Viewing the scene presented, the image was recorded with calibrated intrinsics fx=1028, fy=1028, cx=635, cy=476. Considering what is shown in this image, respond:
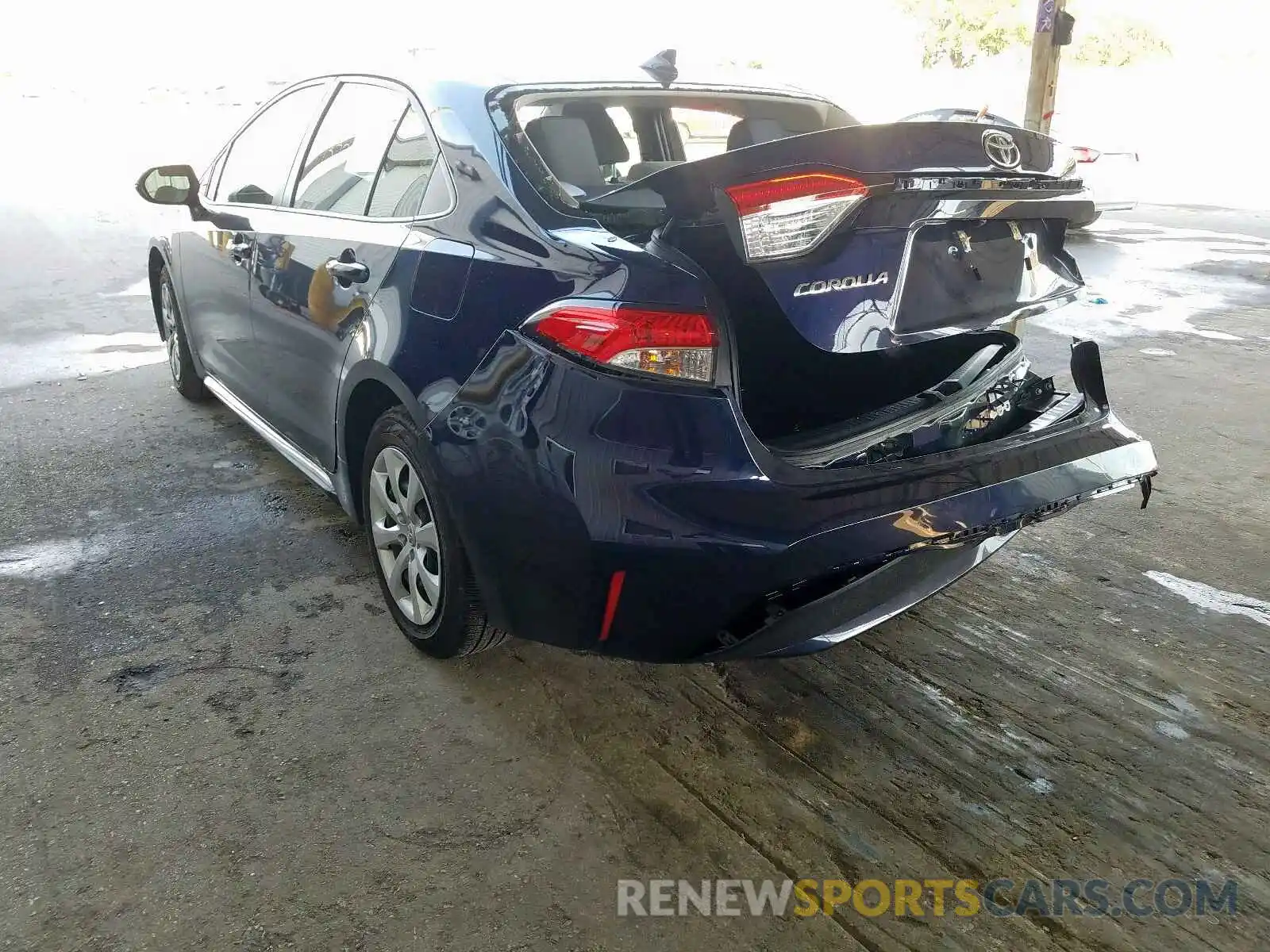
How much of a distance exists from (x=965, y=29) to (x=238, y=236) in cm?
3841

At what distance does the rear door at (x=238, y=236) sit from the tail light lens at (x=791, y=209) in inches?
81.4

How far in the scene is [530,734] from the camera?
2.65 metres

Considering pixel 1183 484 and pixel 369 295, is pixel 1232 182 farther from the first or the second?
pixel 369 295

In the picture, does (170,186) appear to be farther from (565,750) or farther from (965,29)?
(965,29)

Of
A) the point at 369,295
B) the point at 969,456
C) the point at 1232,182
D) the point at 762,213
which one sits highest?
the point at 762,213

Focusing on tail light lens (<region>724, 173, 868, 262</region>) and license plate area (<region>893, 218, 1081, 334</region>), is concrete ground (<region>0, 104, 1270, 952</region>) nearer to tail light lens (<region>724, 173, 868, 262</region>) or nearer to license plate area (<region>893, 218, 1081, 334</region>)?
license plate area (<region>893, 218, 1081, 334</region>)

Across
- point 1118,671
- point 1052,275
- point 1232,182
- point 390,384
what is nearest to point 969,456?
point 1052,275

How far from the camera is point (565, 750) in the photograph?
2.59 meters

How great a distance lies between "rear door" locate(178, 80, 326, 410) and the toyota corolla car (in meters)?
0.68

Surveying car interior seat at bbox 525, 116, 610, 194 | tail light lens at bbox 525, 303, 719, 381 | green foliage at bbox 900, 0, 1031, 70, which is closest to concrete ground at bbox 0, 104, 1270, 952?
tail light lens at bbox 525, 303, 719, 381

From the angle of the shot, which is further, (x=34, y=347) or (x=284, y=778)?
(x=34, y=347)

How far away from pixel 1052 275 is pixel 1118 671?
114 cm

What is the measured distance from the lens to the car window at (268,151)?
3.69 meters

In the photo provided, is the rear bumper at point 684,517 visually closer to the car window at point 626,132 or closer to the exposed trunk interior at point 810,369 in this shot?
the exposed trunk interior at point 810,369
